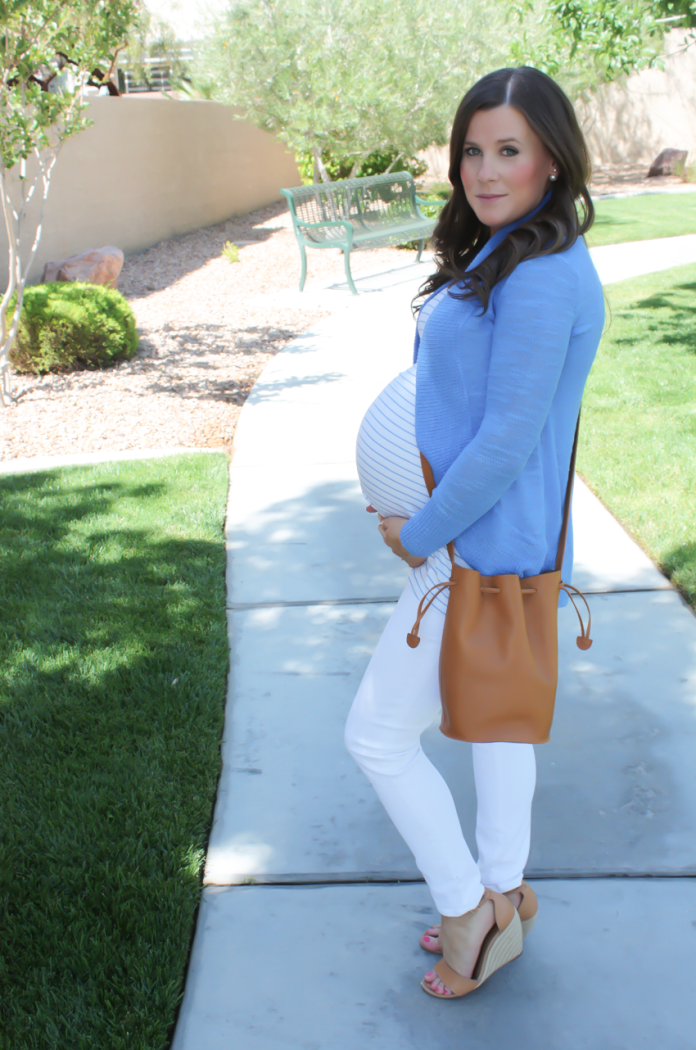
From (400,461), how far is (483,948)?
1.02 m

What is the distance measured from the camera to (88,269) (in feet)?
33.9

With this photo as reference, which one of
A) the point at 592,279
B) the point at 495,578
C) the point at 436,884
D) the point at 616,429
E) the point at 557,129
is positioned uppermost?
the point at 557,129

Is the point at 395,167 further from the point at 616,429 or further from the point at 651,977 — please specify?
the point at 651,977

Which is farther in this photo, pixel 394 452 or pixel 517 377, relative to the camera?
pixel 394 452

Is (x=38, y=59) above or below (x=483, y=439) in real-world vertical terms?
above

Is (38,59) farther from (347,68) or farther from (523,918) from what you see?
(347,68)

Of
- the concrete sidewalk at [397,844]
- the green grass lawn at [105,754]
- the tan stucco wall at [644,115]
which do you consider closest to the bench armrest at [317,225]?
the green grass lawn at [105,754]

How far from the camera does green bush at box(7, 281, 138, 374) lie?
714cm

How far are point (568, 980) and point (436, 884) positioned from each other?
1.46 ft

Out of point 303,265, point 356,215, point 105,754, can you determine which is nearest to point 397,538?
point 105,754

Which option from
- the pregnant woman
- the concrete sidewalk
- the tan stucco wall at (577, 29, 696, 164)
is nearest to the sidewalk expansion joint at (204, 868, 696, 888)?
the concrete sidewalk

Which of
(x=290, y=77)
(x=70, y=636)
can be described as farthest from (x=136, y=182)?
(x=70, y=636)

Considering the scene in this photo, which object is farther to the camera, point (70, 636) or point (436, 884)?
point (70, 636)

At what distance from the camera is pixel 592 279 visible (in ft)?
4.98
